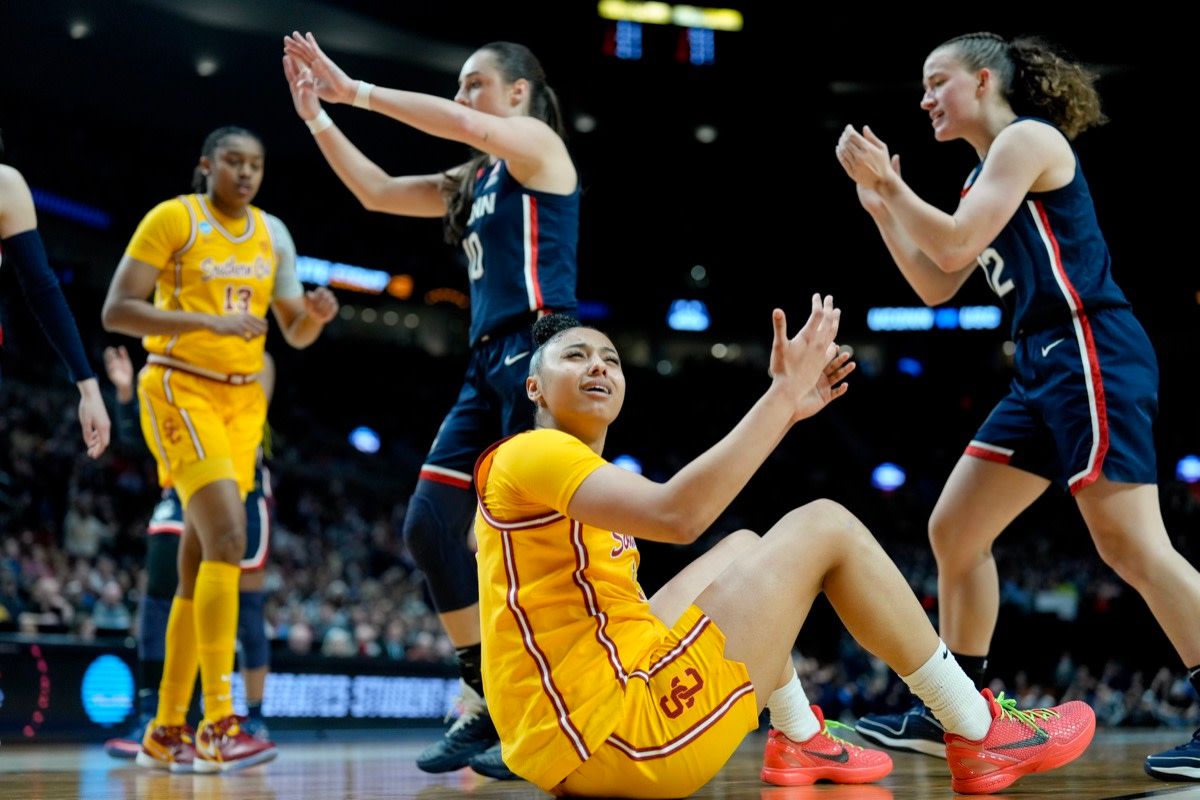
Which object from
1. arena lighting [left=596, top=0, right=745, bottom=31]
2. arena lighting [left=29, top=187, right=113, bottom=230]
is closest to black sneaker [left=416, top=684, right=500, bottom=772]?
arena lighting [left=596, top=0, right=745, bottom=31]

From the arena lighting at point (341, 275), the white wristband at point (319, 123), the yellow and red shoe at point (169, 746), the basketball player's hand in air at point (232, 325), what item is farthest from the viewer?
the arena lighting at point (341, 275)

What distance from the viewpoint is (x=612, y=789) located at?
103 inches

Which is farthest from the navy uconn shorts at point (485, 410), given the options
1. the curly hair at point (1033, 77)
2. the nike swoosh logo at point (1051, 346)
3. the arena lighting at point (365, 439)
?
the arena lighting at point (365, 439)

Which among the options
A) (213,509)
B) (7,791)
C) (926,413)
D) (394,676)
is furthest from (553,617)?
(926,413)

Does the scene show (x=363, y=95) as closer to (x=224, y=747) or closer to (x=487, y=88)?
(x=487, y=88)

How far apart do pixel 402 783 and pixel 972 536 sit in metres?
1.96

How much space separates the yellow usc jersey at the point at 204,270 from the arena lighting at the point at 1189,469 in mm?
22653

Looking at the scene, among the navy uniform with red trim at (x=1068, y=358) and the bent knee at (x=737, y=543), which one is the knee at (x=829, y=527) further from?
the navy uniform with red trim at (x=1068, y=358)

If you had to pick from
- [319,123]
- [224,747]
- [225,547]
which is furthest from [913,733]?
Answer: [319,123]

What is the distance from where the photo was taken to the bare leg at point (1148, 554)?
3434 mm

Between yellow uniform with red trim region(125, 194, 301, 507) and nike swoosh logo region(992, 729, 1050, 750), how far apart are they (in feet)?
9.74

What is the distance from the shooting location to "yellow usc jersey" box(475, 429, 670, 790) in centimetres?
261

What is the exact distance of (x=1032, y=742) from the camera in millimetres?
2959

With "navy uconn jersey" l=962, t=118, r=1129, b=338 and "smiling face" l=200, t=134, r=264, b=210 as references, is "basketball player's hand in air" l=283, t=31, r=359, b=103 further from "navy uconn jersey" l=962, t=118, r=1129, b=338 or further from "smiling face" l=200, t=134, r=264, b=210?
"navy uconn jersey" l=962, t=118, r=1129, b=338
